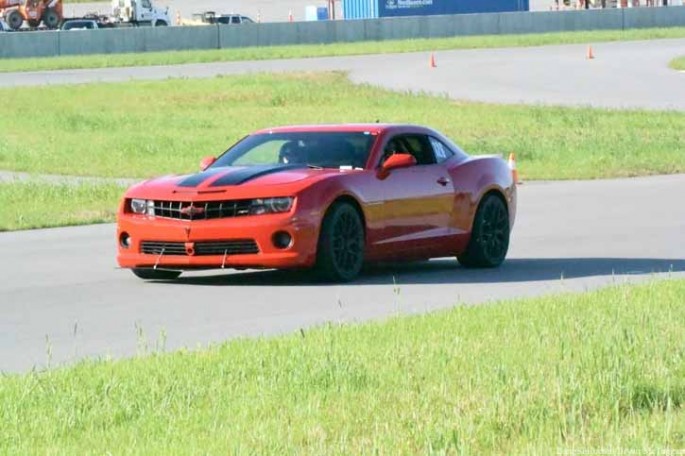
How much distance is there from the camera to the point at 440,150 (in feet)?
52.6

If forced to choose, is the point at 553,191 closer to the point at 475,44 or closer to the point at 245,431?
the point at 245,431

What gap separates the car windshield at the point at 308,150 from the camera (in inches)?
595

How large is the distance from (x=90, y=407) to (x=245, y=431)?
0.97 m

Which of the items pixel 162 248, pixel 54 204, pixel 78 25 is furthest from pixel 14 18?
pixel 162 248

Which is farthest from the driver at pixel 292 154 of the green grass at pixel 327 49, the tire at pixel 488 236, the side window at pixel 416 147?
the green grass at pixel 327 49

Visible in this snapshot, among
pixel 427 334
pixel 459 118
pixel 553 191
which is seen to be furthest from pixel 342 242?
pixel 459 118

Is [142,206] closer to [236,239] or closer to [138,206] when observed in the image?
[138,206]

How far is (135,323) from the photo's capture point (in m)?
11.8

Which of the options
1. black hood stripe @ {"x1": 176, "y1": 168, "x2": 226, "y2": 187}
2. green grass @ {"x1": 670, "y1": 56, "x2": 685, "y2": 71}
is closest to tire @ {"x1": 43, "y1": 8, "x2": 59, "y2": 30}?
green grass @ {"x1": 670, "y1": 56, "x2": 685, "y2": 71}

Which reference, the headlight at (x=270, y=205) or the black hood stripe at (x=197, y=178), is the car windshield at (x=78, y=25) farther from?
the headlight at (x=270, y=205)

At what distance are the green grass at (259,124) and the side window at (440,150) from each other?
1196cm

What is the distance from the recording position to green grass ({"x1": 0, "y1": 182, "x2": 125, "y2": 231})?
832 inches

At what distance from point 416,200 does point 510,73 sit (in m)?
40.6

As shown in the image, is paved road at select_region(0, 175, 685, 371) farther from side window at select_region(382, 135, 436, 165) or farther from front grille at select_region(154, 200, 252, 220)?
side window at select_region(382, 135, 436, 165)
